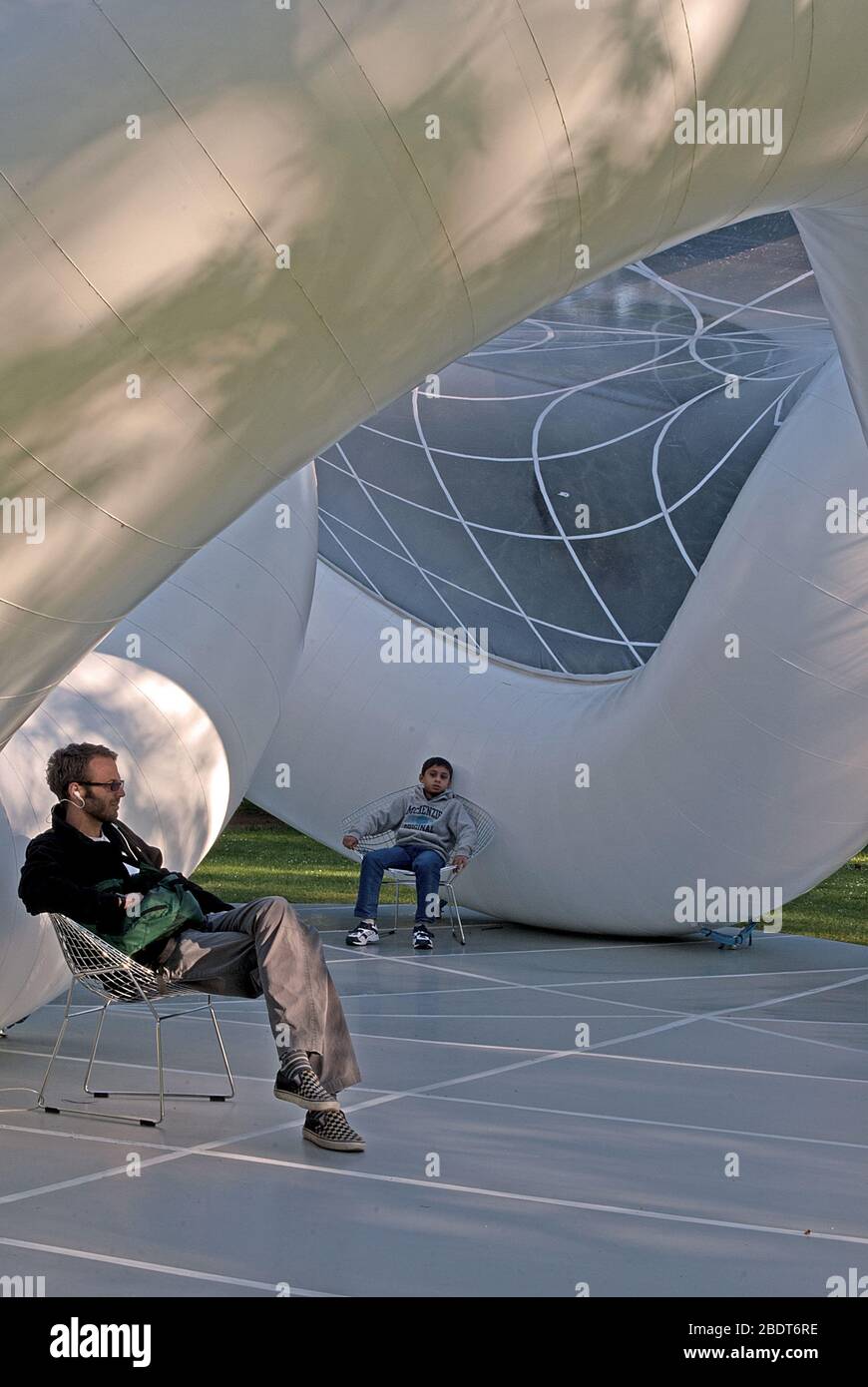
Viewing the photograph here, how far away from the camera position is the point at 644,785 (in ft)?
34.9

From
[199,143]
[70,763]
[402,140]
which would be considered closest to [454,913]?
[70,763]

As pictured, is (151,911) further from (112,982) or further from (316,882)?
(316,882)

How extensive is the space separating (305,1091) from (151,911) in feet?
3.31

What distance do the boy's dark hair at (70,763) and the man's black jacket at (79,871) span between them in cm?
9

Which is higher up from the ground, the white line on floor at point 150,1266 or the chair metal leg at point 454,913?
the chair metal leg at point 454,913

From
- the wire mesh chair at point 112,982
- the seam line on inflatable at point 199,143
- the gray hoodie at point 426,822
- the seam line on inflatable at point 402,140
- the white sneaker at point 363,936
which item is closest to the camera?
the seam line on inflatable at point 199,143

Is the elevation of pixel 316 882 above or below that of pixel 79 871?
below

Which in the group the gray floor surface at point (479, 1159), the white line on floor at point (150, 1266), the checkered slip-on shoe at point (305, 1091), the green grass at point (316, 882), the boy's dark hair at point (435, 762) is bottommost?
the white line on floor at point (150, 1266)

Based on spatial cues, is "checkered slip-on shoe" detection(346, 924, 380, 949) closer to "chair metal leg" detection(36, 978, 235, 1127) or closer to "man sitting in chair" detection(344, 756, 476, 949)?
"man sitting in chair" detection(344, 756, 476, 949)

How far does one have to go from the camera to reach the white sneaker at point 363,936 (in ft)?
36.0

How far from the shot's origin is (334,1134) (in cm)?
536

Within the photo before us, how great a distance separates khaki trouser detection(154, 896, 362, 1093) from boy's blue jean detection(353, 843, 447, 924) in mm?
5249

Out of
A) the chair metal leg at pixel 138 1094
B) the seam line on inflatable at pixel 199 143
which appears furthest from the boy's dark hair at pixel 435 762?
the seam line on inflatable at pixel 199 143

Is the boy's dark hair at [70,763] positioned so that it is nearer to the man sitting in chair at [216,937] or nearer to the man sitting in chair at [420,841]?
the man sitting in chair at [216,937]
